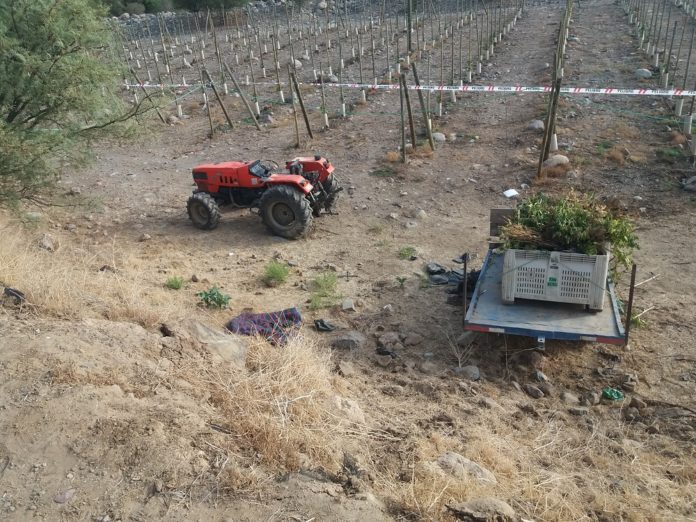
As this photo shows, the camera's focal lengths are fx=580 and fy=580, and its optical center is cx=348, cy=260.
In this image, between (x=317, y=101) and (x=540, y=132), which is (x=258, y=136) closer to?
(x=317, y=101)

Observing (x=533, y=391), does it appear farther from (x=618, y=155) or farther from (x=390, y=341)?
(x=618, y=155)

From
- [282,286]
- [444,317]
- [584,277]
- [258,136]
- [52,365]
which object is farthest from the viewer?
[258,136]

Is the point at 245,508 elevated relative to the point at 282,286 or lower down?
elevated

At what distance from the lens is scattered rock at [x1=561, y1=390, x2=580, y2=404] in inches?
202

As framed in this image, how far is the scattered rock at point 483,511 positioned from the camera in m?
3.19

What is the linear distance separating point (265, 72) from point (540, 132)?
11679 millimetres

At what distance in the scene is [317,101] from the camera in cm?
1617

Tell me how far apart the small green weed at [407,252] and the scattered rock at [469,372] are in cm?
268

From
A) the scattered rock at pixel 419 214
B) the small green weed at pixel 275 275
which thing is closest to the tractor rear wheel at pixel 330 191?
the scattered rock at pixel 419 214

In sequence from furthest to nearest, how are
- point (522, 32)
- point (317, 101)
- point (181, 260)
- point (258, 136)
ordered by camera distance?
point (522, 32)
point (317, 101)
point (258, 136)
point (181, 260)

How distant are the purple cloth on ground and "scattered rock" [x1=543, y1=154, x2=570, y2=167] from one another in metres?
6.32

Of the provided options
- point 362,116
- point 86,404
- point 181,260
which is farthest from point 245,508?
point 362,116

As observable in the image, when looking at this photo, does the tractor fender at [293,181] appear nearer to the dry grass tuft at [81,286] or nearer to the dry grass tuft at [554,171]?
the dry grass tuft at [81,286]

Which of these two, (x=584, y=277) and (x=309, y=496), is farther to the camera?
(x=584, y=277)
